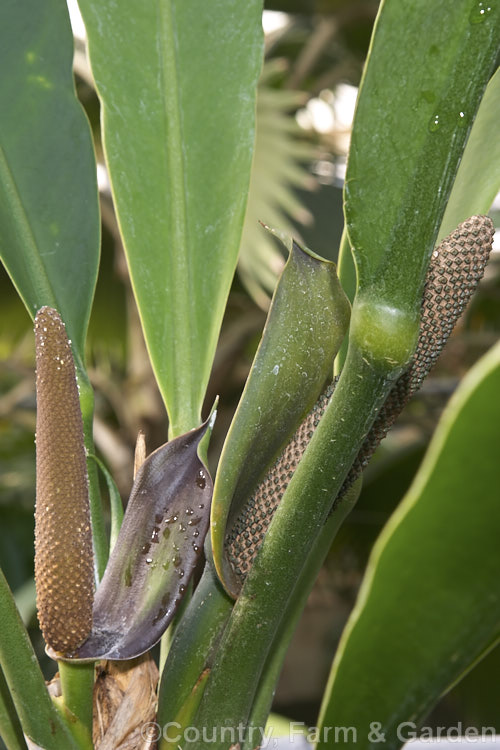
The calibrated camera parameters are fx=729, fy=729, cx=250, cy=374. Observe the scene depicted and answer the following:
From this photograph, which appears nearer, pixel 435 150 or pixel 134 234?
pixel 435 150

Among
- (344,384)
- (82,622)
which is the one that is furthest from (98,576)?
(344,384)

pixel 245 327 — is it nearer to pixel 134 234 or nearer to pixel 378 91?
pixel 134 234

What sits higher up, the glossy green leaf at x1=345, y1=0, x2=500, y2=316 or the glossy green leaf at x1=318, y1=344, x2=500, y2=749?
the glossy green leaf at x1=345, y1=0, x2=500, y2=316

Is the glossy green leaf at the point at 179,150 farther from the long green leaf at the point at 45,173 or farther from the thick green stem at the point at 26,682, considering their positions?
the thick green stem at the point at 26,682

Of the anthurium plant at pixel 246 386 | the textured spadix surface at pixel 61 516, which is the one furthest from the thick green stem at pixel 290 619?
the textured spadix surface at pixel 61 516

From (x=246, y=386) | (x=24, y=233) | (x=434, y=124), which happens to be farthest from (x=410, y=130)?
(x=24, y=233)

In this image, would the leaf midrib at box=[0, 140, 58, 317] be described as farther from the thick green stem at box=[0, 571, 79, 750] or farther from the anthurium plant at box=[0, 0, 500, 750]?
the thick green stem at box=[0, 571, 79, 750]

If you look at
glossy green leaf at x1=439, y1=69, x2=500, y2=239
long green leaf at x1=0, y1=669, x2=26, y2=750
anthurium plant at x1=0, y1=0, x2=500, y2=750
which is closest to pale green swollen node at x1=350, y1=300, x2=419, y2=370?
anthurium plant at x1=0, y1=0, x2=500, y2=750
